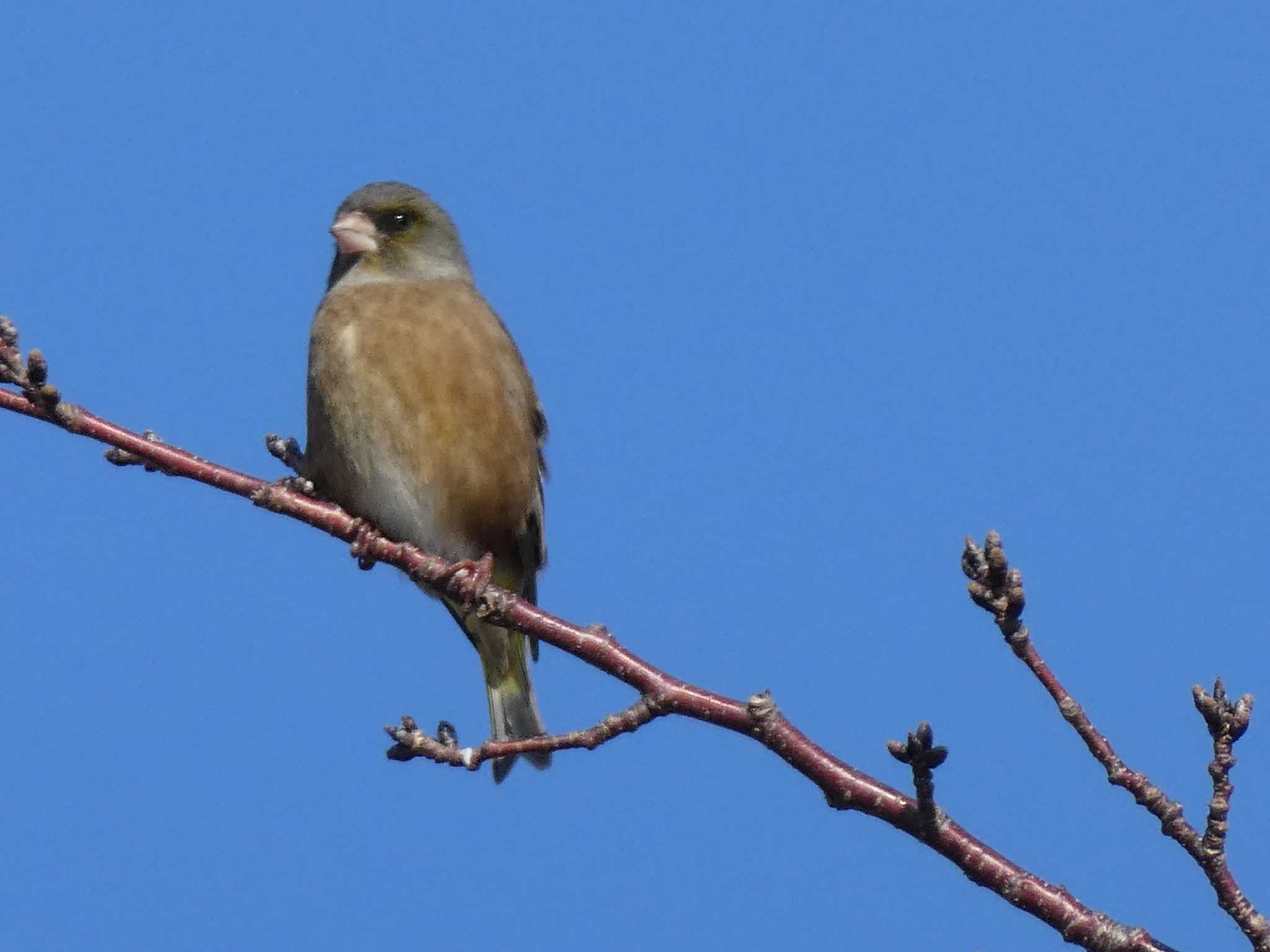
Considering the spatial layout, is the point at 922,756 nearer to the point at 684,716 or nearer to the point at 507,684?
the point at 684,716

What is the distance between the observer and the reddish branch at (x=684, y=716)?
120 inches

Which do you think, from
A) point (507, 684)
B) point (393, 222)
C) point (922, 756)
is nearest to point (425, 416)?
point (393, 222)

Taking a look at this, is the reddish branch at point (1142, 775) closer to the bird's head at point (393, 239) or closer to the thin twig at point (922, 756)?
the thin twig at point (922, 756)

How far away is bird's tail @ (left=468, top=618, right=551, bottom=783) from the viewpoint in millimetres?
6469

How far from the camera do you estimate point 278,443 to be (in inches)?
206

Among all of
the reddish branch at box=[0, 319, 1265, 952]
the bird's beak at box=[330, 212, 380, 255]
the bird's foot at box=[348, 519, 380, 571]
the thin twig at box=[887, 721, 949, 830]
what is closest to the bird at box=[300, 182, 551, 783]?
the bird's beak at box=[330, 212, 380, 255]

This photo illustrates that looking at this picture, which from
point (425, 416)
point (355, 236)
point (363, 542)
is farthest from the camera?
point (355, 236)

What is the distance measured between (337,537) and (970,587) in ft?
Result: 7.17

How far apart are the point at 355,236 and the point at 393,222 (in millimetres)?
218

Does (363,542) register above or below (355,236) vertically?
below

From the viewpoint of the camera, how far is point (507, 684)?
656cm

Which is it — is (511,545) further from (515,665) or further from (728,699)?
(728,699)

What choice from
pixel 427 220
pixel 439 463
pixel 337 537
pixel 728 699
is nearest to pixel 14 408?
pixel 337 537

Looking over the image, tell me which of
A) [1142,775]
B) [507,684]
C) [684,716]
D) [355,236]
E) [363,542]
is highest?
[355,236]
